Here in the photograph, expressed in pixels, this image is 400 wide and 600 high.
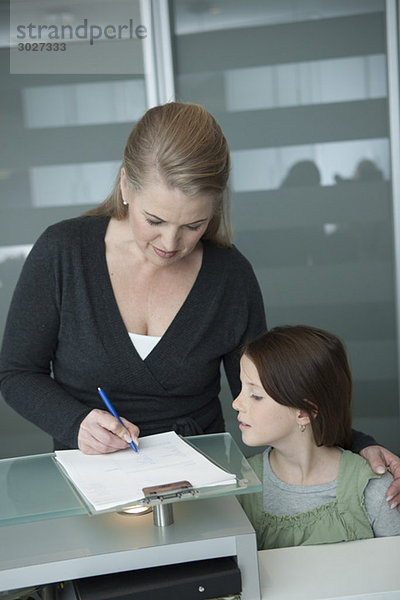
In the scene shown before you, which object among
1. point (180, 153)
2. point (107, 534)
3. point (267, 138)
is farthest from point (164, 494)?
point (267, 138)

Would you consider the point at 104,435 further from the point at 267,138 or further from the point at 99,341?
the point at 267,138

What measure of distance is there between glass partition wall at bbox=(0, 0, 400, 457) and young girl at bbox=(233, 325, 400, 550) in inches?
58.6

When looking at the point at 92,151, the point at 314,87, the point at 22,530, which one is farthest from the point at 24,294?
the point at 314,87

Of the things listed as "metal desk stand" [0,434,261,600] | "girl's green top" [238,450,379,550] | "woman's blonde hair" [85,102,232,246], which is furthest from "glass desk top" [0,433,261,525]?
"woman's blonde hair" [85,102,232,246]

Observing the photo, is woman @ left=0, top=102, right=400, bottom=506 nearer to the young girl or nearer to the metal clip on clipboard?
the young girl

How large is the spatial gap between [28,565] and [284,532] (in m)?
0.69

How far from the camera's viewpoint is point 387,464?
1677 millimetres

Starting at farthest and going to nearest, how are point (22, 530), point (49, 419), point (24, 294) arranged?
point (24, 294)
point (49, 419)
point (22, 530)

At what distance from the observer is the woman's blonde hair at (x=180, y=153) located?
5.20ft

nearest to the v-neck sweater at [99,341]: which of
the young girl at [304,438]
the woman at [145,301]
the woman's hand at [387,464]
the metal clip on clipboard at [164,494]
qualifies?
the woman at [145,301]

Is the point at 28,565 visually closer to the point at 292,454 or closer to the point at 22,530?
the point at 22,530

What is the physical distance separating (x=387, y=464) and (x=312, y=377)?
0.80 feet

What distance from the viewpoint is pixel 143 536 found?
120cm

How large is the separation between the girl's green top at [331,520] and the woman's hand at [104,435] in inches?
17.2
